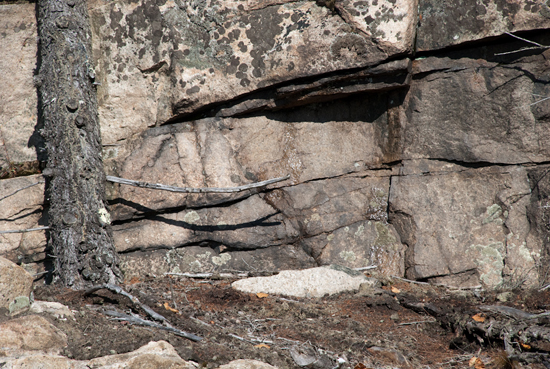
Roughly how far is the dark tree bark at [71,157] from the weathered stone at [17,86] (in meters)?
0.51

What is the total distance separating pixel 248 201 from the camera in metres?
5.07

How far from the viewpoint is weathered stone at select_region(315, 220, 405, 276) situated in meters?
4.98

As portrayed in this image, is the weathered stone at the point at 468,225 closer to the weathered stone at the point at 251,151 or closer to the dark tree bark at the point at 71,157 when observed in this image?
the weathered stone at the point at 251,151

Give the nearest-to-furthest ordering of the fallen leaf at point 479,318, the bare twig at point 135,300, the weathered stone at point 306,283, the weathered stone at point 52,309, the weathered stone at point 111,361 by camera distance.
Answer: the weathered stone at point 111,361 → the weathered stone at point 52,309 → the bare twig at point 135,300 → the fallen leaf at point 479,318 → the weathered stone at point 306,283

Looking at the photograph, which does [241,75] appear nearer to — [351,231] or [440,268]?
[351,231]

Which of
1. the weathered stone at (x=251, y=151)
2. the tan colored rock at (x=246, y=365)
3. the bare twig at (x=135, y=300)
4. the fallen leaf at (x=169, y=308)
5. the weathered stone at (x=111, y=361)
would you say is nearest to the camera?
the weathered stone at (x=111, y=361)

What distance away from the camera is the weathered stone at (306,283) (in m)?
Result: 4.32

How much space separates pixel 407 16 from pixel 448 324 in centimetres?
323

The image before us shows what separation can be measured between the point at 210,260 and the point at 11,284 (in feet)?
7.34

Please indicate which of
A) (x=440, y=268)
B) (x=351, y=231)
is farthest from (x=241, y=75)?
(x=440, y=268)

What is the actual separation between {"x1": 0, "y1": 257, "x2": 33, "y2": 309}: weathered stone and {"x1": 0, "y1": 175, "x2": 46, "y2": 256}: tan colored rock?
182 centimetres

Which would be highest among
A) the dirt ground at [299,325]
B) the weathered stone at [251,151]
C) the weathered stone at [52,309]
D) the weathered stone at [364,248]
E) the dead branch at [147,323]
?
the weathered stone at [251,151]

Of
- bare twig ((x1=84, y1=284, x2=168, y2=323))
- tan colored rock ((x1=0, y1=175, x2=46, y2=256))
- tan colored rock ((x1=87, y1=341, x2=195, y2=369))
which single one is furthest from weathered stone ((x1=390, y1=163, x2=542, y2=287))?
tan colored rock ((x1=0, y1=175, x2=46, y2=256))

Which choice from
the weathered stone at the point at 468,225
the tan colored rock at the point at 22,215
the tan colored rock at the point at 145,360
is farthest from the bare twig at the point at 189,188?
the tan colored rock at the point at 145,360
